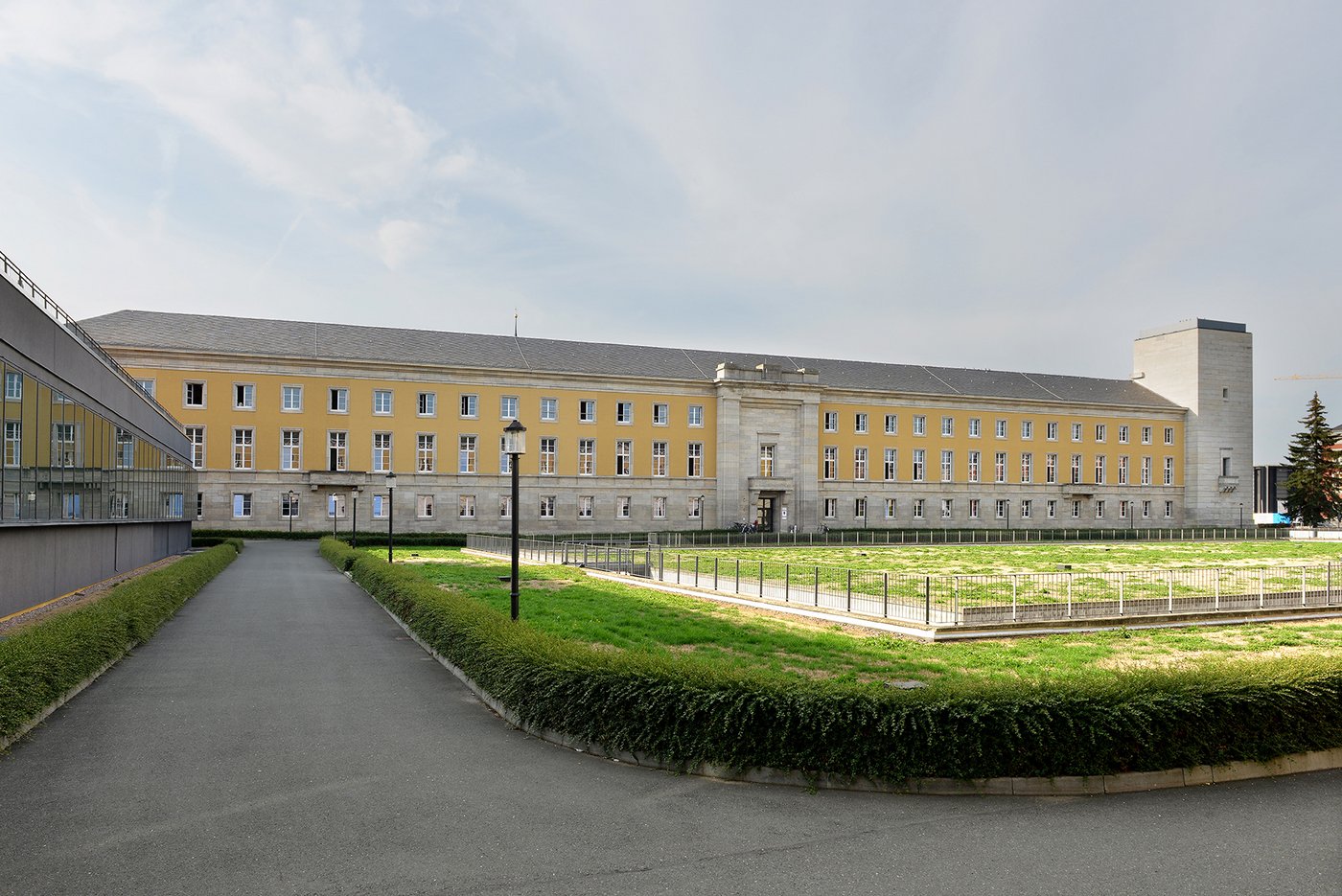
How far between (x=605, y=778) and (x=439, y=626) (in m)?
7.44

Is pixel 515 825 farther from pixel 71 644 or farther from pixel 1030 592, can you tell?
pixel 1030 592

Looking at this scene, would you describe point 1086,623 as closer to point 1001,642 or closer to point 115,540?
point 1001,642

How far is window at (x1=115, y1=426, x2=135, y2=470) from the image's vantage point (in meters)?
28.3

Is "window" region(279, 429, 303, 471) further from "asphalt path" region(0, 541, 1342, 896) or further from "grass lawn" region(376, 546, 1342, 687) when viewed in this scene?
"asphalt path" region(0, 541, 1342, 896)

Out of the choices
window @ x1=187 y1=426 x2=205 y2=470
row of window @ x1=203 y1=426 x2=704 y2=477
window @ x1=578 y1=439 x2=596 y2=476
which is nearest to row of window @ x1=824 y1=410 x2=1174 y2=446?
row of window @ x1=203 y1=426 x2=704 y2=477

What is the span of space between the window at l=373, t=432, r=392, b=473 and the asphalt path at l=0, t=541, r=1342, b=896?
53448 millimetres

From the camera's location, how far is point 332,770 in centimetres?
912

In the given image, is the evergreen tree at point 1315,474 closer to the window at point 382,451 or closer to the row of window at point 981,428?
the row of window at point 981,428

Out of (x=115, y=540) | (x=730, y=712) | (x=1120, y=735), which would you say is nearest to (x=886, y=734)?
(x=730, y=712)

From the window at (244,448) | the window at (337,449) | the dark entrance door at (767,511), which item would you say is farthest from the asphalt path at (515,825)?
the dark entrance door at (767,511)

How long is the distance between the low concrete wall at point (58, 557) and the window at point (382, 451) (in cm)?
3026

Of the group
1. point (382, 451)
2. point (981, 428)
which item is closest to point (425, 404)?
point (382, 451)

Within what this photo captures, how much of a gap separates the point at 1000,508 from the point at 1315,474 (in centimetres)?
3103

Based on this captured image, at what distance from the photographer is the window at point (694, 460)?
71.0 metres
